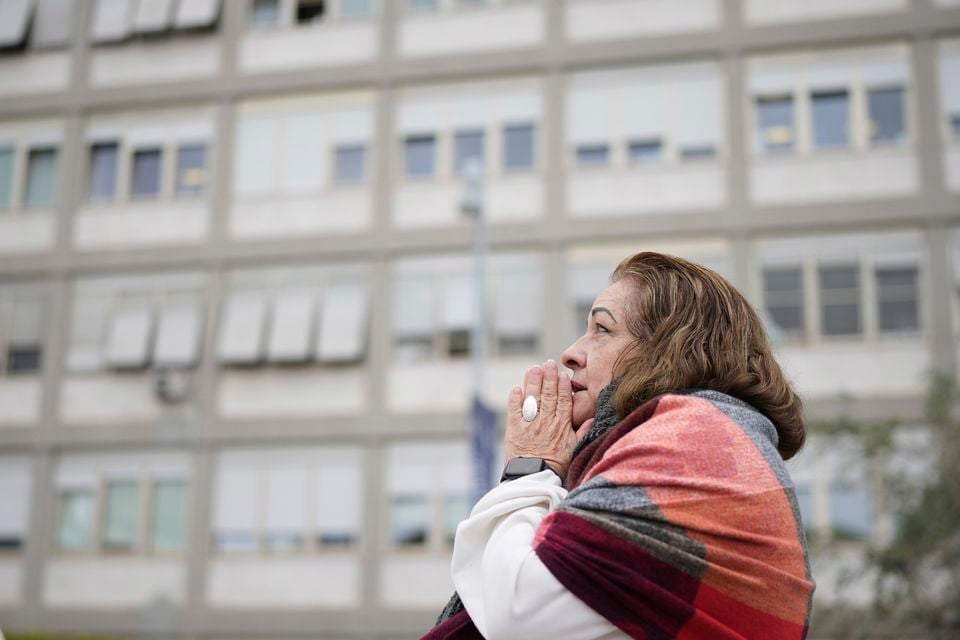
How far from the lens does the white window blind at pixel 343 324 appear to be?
24.8 meters

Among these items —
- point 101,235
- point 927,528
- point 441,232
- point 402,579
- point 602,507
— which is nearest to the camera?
point 602,507

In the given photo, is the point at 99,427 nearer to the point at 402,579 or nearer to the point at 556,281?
the point at 402,579

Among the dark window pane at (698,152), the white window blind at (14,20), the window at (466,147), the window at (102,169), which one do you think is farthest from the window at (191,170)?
the dark window pane at (698,152)

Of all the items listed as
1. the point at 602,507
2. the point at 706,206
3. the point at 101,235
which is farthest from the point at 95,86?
the point at 602,507

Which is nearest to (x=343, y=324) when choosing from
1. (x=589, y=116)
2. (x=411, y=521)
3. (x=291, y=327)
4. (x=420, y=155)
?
(x=291, y=327)

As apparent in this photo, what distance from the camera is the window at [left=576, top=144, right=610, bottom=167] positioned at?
81.4 ft

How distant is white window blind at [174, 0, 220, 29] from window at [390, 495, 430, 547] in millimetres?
11161

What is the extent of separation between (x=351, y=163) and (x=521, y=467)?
24235 mm

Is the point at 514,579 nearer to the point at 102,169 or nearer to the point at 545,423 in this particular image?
the point at 545,423

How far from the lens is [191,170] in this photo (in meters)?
26.8

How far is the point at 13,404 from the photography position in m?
26.3

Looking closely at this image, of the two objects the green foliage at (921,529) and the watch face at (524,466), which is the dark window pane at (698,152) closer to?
the green foliage at (921,529)

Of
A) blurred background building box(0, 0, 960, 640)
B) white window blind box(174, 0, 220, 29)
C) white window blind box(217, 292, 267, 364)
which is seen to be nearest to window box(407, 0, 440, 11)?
blurred background building box(0, 0, 960, 640)

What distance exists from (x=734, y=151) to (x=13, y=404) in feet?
50.7
